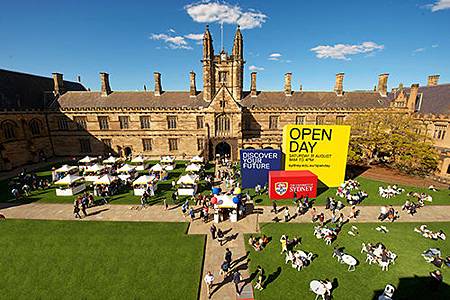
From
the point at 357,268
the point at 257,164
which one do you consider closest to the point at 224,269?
the point at 357,268

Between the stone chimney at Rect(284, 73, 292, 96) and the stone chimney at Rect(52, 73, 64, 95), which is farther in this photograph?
the stone chimney at Rect(52, 73, 64, 95)

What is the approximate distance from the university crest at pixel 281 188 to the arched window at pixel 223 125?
17820 mm

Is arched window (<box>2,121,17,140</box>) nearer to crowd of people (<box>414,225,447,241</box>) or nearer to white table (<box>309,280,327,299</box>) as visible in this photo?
white table (<box>309,280,327,299</box>)

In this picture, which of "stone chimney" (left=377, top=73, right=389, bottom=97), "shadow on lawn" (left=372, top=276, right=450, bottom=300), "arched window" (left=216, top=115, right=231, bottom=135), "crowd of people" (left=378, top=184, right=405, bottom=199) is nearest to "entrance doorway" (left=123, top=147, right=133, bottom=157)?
"arched window" (left=216, top=115, right=231, bottom=135)

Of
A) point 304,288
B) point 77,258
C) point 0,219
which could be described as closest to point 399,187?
point 304,288

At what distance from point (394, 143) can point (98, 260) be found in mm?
39693

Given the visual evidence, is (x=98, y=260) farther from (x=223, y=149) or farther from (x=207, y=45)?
(x=207, y=45)

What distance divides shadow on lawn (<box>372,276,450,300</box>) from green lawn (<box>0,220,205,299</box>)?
1170 centimetres

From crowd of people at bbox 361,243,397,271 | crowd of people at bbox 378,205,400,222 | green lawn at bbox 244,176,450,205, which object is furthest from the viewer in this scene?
green lawn at bbox 244,176,450,205

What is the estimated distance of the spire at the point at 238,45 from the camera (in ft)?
135

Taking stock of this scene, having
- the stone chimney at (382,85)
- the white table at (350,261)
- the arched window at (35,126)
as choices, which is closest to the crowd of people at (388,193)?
the white table at (350,261)

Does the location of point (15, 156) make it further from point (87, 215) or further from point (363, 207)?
point (363, 207)

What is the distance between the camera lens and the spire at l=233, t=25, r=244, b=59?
135 ft

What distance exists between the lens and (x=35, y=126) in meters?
39.9
